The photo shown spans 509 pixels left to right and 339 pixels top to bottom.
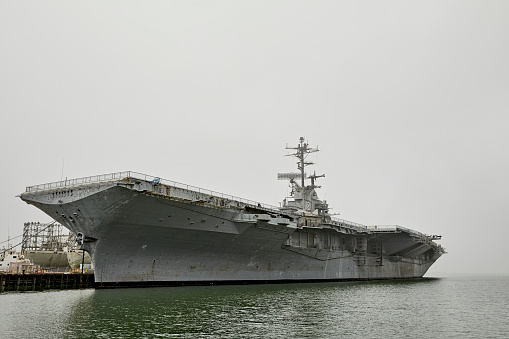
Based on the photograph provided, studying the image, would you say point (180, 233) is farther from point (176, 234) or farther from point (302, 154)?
point (302, 154)

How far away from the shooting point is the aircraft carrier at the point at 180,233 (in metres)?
17.5

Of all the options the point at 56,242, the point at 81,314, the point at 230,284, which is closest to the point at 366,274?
the point at 230,284

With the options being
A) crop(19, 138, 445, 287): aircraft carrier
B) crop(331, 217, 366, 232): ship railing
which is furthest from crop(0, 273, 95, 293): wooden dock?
crop(331, 217, 366, 232): ship railing

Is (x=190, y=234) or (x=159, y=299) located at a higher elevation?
(x=190, y=234)

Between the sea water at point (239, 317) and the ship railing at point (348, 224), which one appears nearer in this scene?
the sea water at point (239, 317)

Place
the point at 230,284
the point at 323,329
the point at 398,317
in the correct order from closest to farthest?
1. the point at 323,329
2. the point at 398,317
3. the point at 230,284

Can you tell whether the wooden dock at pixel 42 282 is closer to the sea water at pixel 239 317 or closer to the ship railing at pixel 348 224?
the sea water at pixel 239 317

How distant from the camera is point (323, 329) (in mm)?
10836

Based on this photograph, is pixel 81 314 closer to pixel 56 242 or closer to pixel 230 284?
pixel 230 284

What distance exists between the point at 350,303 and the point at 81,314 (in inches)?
379

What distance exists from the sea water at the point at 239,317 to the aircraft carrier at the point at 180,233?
1913 millimetres

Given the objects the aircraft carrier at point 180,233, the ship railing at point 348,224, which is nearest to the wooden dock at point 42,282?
the aircraft carrier at point 180,233

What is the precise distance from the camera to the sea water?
Answer: 10164 millimetres

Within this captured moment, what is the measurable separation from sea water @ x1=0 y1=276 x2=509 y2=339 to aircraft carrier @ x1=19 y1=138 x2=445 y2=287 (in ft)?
6.27
